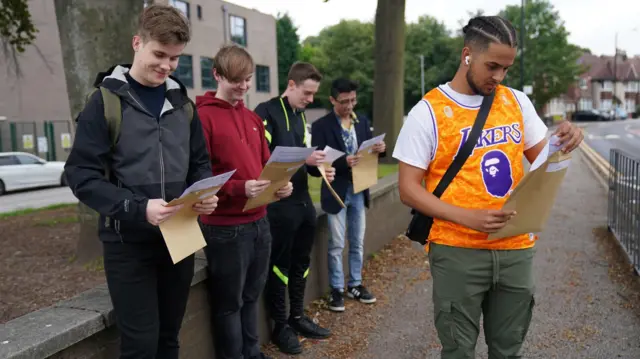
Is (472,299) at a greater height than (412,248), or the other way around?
(472,299)

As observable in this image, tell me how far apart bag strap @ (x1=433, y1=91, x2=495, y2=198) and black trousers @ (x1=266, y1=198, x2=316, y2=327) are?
1.62 meters

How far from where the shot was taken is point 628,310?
471cm

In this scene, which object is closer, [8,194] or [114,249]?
[114,249]

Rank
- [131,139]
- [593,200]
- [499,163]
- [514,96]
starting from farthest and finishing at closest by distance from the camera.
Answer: [593,200], [514,96], [499,163], [131,139]

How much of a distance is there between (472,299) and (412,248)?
4683 mm

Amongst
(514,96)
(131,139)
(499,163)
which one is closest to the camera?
(131,139)

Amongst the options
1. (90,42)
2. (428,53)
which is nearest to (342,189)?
(90,42)

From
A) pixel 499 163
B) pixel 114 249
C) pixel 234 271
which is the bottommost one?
pixel 234 271

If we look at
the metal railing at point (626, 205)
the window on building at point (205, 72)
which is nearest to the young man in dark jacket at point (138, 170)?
the metal railing at point (626, 205)

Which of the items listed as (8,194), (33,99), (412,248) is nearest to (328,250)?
(412,248)

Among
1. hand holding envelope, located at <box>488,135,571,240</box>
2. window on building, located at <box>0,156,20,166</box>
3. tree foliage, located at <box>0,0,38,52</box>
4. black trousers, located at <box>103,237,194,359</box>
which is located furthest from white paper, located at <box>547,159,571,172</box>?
window on building, located at <box>0,156,20,166</box>

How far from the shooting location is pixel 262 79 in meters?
39.1

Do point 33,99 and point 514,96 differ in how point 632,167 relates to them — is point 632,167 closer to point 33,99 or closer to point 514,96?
point 514,96

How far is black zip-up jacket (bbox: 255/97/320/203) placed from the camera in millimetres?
3936
